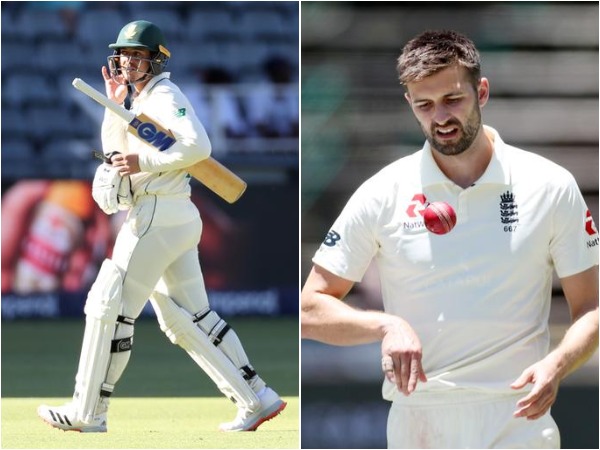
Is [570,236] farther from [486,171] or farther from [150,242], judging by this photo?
[150,242]

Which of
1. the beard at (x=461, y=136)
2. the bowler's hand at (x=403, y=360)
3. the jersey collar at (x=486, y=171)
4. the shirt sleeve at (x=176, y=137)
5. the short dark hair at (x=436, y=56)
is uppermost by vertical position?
the shirt sleeve at (x=176, y=137)

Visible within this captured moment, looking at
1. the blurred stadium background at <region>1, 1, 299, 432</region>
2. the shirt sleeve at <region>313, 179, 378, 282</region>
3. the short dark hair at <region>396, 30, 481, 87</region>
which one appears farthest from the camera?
the blurred stadium background at <region>1, 1, 299, 432</region>

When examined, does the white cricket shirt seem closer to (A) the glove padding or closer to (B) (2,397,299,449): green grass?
(B) (2,397,299,449): green grass

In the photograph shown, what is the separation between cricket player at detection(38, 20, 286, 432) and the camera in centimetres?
505

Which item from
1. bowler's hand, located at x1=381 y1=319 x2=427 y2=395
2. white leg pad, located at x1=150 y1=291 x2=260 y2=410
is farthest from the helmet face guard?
bowler's hand, located at x1=381 y1=319 x2=427 y2=395

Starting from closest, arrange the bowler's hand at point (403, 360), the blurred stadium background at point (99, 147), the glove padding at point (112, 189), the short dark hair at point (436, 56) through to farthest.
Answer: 1. the bowler's hand at point (403, 360)
2. the short dark hair at point (436, 56)
3. the glove padding at point (112, 189)
4. the blurred stadium background at point (99, 147)

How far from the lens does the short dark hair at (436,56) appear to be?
282cm

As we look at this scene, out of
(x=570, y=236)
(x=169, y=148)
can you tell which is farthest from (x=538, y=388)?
(x=169, y=148)

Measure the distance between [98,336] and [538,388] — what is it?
9.00 feet

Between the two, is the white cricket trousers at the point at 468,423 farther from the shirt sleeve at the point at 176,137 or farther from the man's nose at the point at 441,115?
the shirt sleeve at the point at 176,137

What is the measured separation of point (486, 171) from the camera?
2916mm

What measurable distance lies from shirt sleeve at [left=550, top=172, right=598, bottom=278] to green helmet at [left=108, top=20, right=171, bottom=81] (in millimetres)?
2699

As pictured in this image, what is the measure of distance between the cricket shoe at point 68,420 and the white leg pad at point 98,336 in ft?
0.08

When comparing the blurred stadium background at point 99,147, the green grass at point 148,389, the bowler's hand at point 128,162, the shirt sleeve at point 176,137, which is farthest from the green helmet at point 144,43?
the blurred stadium background at point 99,147
